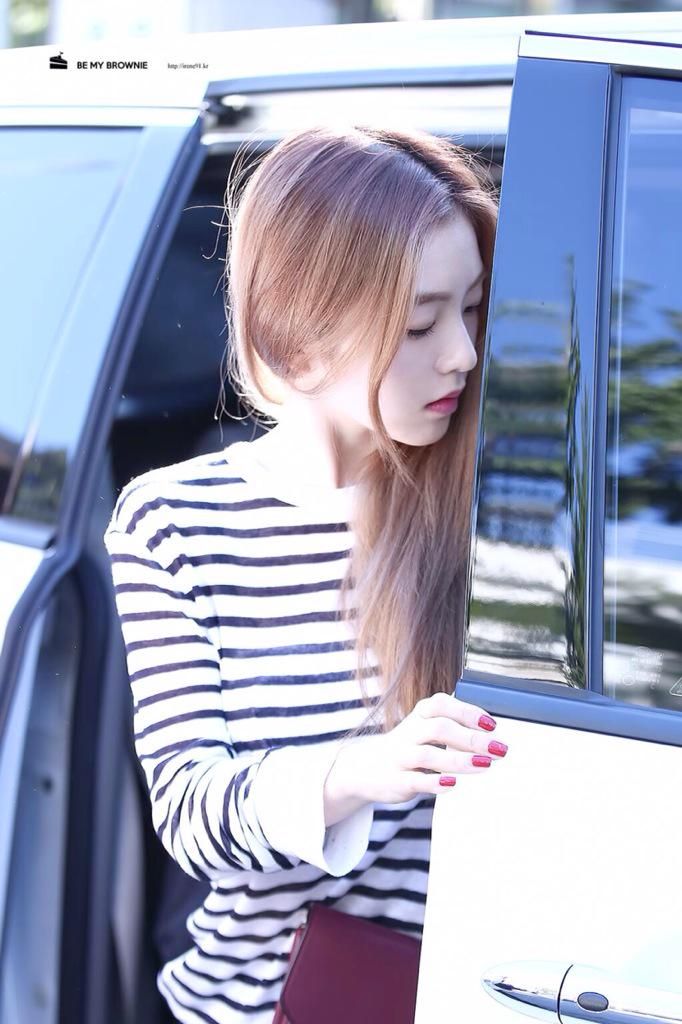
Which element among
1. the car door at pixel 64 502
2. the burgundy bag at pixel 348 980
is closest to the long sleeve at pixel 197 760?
the burgundy bag at pixel 348 980

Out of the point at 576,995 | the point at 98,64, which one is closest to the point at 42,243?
the point at 98,64

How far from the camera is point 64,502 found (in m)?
1.65

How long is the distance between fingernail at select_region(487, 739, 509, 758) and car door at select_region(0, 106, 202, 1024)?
78 cm

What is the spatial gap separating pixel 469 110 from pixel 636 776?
0.98 meters

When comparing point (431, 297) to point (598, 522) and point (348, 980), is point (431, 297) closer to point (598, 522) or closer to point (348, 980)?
point (598, 522)

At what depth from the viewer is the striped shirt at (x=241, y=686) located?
4.03 feet

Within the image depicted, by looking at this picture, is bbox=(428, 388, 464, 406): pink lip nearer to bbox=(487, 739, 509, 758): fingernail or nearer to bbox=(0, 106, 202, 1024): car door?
bbox=(487, 739, 509, 758): fingernail

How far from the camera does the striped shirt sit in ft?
4.03

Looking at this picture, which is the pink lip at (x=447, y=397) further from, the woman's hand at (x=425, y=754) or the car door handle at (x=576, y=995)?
the car door handle at (x=576, y=995)

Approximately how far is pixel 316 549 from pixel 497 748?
432 millimetres

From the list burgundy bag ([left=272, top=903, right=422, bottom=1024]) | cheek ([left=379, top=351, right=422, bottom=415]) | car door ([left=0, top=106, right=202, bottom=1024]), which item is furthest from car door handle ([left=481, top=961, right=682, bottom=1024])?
car door ([left=0, top=106, right=202, bottom=1024])

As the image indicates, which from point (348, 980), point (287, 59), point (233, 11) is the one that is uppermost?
point (233, 11)

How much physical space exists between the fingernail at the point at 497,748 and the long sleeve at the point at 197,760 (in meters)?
0.18

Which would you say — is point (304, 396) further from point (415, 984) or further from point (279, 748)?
point (415, 984)
